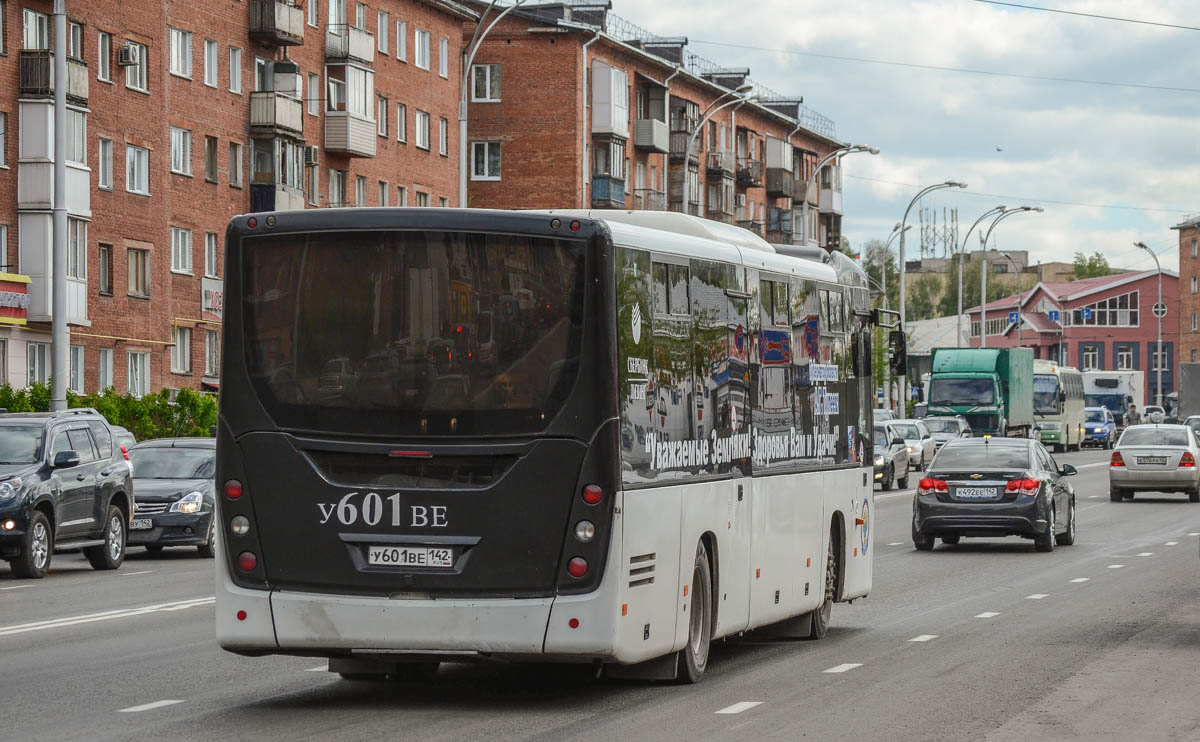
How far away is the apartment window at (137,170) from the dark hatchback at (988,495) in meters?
31.1

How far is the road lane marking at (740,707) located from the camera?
11.2 metres

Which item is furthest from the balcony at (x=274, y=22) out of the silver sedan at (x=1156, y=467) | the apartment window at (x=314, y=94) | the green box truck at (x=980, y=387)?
the silver sedan at (x=1156, y=467)

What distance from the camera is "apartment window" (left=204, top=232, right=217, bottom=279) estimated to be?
191 ft

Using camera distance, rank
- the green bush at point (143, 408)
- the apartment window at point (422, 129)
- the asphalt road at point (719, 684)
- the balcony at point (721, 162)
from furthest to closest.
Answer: the balcony at point (721, 162)
the apartment window at point (422, 129)
the green bush at point (143, 408)
the asphalt road at point (719, 684)

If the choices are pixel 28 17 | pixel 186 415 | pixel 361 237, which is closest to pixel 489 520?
pixel 361 237

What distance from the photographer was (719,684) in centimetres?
1254

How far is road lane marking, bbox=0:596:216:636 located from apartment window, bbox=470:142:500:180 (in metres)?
60.4

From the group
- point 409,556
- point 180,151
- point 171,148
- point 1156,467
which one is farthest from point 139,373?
point 409,556

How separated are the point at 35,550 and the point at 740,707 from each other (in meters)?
13.8

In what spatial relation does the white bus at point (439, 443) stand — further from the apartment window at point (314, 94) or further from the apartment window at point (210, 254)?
the apartment window at point (314, 94)

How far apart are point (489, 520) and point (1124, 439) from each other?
35.2m

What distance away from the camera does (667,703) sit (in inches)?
452

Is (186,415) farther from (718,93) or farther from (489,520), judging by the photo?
(718,93)

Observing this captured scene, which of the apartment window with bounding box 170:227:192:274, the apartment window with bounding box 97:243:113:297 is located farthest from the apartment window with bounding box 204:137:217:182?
the apartment window with bounding box 97:243:113:297
